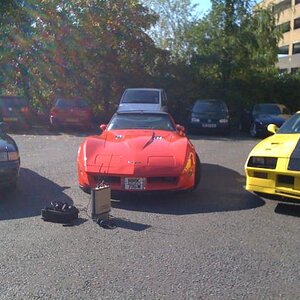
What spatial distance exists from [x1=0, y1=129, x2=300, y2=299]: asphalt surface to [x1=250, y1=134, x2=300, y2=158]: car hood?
756 mm

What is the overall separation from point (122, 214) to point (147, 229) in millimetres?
744

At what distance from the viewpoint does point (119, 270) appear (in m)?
4.18

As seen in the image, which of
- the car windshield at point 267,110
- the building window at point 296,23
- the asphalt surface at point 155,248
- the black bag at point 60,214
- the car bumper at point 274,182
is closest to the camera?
the asphalt surface at point 155,248

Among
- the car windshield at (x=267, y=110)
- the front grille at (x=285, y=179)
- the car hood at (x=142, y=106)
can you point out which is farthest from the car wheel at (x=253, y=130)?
the front grille at (x=285, y=179)

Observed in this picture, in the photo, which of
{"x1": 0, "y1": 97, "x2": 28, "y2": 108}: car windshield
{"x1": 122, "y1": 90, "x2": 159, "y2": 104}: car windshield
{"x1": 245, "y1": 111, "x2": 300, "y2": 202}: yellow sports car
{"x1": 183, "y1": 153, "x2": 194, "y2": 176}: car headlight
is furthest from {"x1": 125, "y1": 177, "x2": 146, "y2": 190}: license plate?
{"x1": 0, "y1": 97, "x2": 28, "y2": 108}: car windshield

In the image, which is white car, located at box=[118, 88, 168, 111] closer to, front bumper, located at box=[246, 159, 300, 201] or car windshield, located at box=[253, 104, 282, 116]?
car windshield, located at box=[253, 104, 282, 116]

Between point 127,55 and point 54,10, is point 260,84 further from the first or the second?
point 54,10

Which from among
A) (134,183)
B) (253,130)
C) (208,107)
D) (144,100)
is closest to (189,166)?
(134,183)

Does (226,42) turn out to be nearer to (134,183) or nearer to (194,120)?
(194,120)

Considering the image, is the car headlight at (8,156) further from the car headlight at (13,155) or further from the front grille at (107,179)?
the front grille at (107,179)

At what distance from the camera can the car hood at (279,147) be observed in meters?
6.32

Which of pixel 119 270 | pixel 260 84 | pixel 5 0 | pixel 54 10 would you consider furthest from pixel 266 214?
pixel 260 84

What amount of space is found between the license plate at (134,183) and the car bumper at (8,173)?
5.66 ft

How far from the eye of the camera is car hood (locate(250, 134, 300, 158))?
6.32 metres
